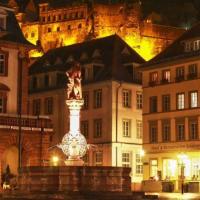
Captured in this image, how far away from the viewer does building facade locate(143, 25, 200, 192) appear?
233 feet

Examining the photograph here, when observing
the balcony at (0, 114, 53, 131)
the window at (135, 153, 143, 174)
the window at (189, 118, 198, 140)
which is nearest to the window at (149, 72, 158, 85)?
the window at (189, 118, 198, 140)

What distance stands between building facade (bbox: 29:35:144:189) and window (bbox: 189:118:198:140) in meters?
8.89

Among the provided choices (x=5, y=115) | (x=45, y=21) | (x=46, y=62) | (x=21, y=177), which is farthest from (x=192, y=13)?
(x=21, y=177)

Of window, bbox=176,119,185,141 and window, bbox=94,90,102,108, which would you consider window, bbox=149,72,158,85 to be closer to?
window, bbox=176,119,185,141

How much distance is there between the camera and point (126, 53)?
84312mm

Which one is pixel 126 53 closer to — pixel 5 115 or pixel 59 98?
pixel 59 98

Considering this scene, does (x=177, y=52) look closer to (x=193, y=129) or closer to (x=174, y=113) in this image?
(x=174, y=113)

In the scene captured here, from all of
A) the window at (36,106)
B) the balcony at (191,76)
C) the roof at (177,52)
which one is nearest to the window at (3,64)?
the roof at (177,52)

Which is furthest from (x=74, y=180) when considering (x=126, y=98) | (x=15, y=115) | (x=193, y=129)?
(x=126, y=98)

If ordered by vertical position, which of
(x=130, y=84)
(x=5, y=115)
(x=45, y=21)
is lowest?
(x=5, y=115)

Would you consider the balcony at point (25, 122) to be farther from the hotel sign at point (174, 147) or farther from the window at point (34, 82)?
the window at point (34, 82)

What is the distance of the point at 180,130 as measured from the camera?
7262 centimetres

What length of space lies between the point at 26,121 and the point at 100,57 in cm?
2215

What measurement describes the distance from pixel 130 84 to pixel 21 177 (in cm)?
3702
